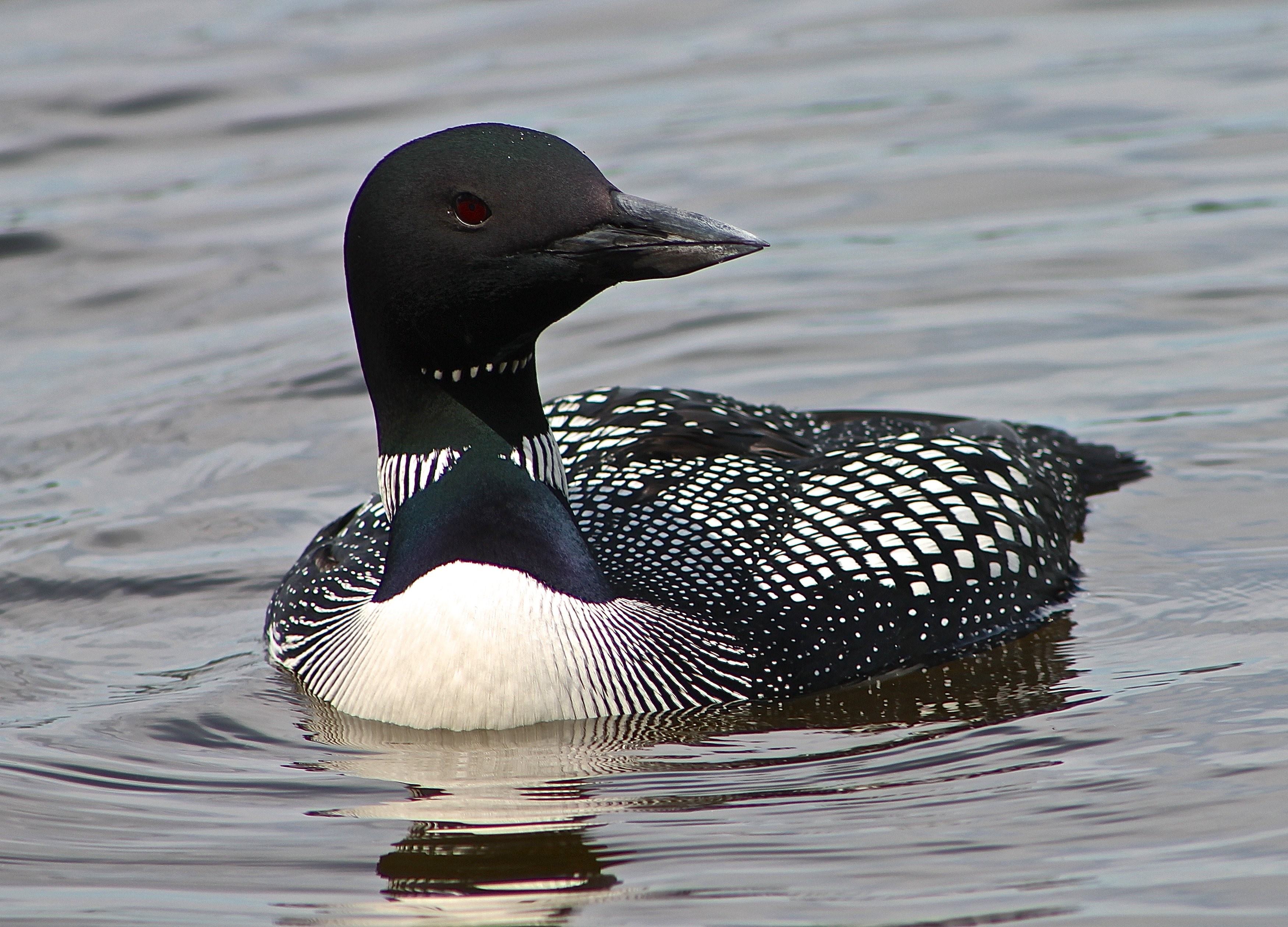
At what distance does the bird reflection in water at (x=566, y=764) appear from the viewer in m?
3.96

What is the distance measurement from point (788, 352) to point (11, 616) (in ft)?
9.99

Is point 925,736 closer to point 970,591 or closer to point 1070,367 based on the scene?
point 970,591

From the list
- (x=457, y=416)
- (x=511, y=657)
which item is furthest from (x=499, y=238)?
(x=511, y=657)

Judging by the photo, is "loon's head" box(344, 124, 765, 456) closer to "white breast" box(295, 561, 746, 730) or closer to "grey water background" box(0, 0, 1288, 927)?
"white breast" box(295, 561, 746, 730)

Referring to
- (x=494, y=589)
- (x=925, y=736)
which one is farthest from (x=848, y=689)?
(x=494, y=589)

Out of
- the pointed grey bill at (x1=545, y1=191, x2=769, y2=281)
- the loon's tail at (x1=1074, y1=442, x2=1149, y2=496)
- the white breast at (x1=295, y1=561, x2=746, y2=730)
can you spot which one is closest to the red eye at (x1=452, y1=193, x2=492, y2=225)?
the pointed grey bill at (x1=545, y1=191, x2=769, y2=281)

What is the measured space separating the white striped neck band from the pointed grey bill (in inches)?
12.6

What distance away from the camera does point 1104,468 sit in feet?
20.0

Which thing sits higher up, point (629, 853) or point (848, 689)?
point (848, 689)

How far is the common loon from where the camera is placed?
422 cm

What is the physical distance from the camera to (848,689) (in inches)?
192

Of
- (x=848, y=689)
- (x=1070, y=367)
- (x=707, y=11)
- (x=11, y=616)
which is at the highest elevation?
(x=707, y=11)

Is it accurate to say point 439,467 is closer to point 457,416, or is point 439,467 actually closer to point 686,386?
point 457,416

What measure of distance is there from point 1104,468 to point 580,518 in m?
1.87
